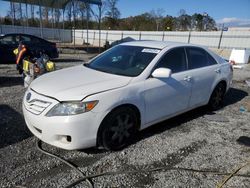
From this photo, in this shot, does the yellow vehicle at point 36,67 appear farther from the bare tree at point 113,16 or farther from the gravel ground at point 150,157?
the bare tree at point 113,16

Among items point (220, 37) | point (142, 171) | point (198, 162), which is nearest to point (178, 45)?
point (198, 162)

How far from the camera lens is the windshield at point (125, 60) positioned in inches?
166

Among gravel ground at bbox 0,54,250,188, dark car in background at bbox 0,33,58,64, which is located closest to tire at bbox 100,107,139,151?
gravel ground at bbox 0,54,250,188

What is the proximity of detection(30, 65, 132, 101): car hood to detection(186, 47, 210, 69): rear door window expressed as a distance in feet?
5.54

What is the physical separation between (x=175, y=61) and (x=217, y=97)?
1.93 meters

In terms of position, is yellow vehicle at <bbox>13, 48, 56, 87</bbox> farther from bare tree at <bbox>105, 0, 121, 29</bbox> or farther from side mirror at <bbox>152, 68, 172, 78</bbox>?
bare tree at <bbox>105, 0, 121, 29</bbox>

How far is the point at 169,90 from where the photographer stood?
14.3ft

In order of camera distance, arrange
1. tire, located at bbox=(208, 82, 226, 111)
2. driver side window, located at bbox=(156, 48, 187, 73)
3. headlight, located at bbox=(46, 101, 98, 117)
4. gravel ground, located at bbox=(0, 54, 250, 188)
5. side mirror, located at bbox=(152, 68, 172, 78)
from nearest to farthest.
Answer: gravel ground, located at bbox=(0, 54, 250, 188) → headlight, located at bbox=(46, 101, 98, 117) → side mirror, located at bbox=(152, 68, 172, 78) → driver side window, located at bbox=(156, 48, 187, 73) → tire, located at bbox=(208, 82, 226, 111)

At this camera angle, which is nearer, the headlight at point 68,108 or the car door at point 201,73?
the headlight at point 68,108

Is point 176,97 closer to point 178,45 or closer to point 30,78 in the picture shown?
point 178,45

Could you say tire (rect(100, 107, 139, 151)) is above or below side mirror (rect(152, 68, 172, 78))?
below

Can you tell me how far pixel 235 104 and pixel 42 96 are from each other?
204 inches

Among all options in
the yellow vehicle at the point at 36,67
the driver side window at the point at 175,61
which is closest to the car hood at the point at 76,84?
the driver side window at the point at 175,61

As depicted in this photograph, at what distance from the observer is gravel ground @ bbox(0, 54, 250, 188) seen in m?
3.19
